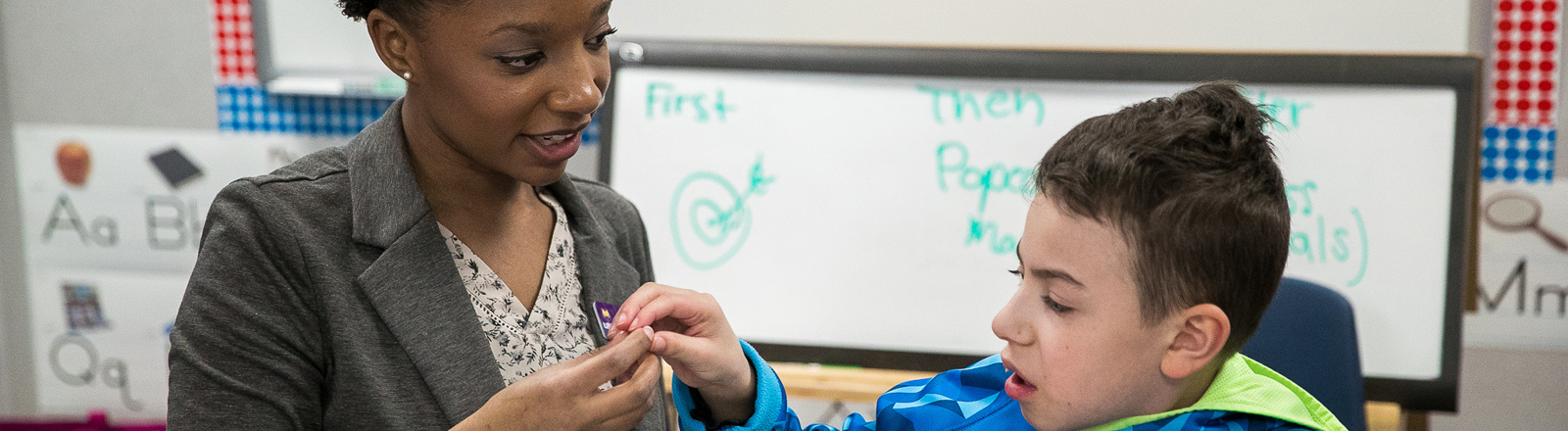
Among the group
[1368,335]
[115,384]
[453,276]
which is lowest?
[115,384]

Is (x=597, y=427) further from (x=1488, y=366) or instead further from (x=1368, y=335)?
(x=1488, y=366)

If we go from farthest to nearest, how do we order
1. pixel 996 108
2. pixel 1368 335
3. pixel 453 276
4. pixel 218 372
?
pixel 996 108 → pixel 1368 335 → pixel 453 276 → pixel 218 372

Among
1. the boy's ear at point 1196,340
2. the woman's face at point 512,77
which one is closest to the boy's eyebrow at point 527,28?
the woman's face at point 512,77

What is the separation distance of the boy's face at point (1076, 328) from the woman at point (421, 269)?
12.9 inches

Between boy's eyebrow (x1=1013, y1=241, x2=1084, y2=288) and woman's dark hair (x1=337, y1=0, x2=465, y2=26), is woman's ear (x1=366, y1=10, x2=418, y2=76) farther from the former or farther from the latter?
boy's eyebrow (x1=1013, y1=241, x2=1084, y2=288)

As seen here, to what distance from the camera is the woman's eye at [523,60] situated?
2.94 feet

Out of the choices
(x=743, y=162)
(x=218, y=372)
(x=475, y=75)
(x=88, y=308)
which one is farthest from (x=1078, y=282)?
(x=88, y=308)

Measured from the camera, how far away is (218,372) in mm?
805

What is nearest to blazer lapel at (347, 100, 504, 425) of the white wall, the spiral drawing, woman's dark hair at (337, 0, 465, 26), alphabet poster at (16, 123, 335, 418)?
woman's dark hair at (337, 0, 465, 26)

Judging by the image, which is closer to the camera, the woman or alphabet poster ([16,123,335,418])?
the woman

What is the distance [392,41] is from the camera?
921 mm

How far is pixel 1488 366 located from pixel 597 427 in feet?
6.50

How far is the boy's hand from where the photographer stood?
0.91 meters

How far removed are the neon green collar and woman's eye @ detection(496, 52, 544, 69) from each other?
592 millimetres
